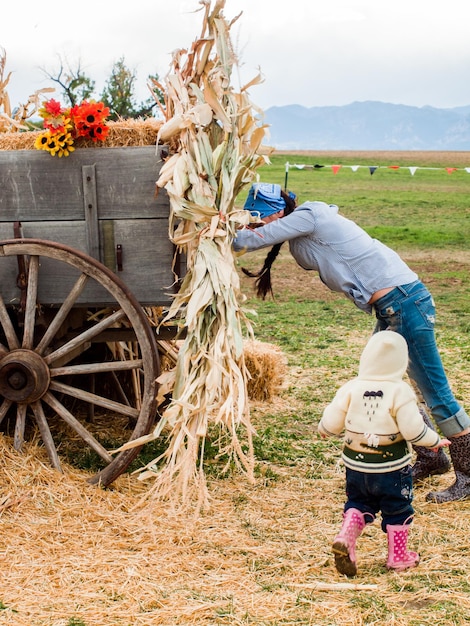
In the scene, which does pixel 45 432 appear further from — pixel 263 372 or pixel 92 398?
pixel 263 372

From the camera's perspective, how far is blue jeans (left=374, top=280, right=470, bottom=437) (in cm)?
418

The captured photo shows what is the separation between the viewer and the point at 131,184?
14.3 feet

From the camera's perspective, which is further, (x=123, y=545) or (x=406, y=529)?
(x=123, y=545)

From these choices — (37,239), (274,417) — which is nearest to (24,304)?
(37,239)

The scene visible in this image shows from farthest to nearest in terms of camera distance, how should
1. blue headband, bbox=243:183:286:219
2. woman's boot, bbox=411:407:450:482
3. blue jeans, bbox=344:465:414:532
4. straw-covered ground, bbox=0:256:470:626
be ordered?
woman's boot, bbox=411:407:450:482 < blue headband, bbox=243:183:286:219 < blue jeans, bbox=344:465:414:532 < straw-covered ground, bbox=0:256:470:626

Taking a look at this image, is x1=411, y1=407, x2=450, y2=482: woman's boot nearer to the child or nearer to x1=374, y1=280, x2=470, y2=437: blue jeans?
x1=374, y1=280, x2=470, y2=437: blue jeans

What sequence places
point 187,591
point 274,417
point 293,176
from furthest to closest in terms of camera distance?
point 293,176, point 274,417, point 187,591

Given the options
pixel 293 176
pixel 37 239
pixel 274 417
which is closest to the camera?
pixel 37 239

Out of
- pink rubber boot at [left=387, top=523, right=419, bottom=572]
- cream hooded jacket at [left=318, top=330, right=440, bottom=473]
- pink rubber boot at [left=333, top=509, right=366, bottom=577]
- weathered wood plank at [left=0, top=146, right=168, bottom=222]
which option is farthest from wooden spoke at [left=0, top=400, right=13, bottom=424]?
pink rubber boot at [left=387, top=523, right=419, bottom=572]

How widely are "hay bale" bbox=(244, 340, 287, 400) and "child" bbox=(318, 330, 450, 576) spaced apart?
270 cm

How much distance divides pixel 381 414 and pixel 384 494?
0.34m

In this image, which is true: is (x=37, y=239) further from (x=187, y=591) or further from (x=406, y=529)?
(x=406, y=529)

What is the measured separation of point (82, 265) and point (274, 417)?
2.28 meters

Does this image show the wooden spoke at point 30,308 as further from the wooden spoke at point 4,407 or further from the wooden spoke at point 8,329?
the wooden spoke at point 4,407
